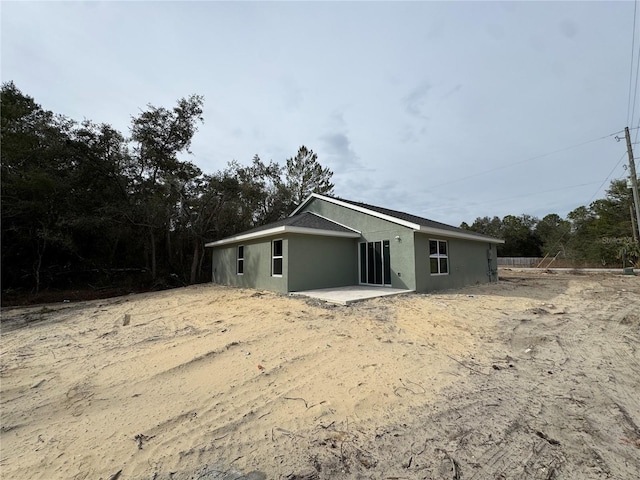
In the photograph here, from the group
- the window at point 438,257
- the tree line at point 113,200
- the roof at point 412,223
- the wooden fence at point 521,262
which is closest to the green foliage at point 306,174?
the tree line at point 113,200

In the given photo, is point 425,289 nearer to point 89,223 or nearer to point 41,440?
point 41,440

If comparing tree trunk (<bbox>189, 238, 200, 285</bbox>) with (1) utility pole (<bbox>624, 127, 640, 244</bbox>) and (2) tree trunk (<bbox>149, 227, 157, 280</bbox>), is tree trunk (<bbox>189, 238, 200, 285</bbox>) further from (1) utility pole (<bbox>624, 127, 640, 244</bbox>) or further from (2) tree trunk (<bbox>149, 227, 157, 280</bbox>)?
(1) utility pole (<bbox>624, 127, 640, 244</bbox>)

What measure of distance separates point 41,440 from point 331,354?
3001 millimetres

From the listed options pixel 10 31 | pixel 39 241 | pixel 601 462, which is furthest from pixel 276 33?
pixel 39 241

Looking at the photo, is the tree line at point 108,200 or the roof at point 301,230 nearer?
the roof at point 301,230

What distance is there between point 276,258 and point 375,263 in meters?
3.84

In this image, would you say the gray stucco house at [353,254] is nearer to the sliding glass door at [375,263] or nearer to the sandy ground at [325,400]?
the sliding glass door at [375,263]

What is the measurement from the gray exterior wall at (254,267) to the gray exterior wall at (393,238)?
127 inches

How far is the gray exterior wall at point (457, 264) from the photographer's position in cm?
986

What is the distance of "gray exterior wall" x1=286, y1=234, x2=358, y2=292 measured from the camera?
9594mm

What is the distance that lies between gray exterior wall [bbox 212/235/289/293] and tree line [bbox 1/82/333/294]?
259 centimetres

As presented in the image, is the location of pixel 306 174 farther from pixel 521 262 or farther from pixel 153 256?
pixel 521 262

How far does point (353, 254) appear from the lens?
11375 millimetres

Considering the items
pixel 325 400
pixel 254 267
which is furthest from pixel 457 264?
pixel 325 400
